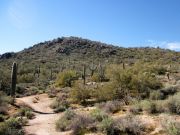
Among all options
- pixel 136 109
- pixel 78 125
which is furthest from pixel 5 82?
pixel 78 125

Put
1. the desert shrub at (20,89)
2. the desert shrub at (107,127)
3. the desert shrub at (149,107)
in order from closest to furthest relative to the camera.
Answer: the desert shrub at (107,127) < the desert shrub at (149,107) < the desert shrub at (20,89)

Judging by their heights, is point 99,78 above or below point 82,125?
above

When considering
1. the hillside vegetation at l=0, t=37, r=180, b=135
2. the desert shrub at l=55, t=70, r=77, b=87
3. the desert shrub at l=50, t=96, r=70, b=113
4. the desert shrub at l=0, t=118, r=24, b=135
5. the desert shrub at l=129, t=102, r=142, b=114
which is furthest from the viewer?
the desert shrub at l=55, t=70, r=77, b=87

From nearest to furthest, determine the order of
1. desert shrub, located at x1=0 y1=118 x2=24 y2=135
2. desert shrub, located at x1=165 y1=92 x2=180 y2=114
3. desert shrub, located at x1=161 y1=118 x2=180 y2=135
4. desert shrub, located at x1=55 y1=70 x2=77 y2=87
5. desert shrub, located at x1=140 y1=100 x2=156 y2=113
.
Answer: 1. desert shrub, located at x1=161 y1=118 x2=180 y2=135
2. desert shrub, located at x1=0 y1=118 x2=24 y2=135
3. desert shrub, located at x1=165 y1=92 x2=180 y2=114
4. desert shrub, located at x1=140 y1=100 x2=156 y2=113
5. desert shrub, located at x1=55 y1=70 x2=77 y2=87

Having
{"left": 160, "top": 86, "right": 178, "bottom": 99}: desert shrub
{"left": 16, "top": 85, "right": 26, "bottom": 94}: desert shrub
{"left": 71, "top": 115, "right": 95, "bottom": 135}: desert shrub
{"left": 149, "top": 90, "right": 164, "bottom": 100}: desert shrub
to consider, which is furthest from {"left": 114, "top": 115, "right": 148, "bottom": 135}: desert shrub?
{"left": 16, "top": 85, "right": 26, "bottom": 94}: desert shrub

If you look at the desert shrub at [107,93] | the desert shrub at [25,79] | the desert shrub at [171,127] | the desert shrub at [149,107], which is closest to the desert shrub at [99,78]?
the desert shrub at [25,79]

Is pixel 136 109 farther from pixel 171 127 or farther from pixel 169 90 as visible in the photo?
pixel 169 90

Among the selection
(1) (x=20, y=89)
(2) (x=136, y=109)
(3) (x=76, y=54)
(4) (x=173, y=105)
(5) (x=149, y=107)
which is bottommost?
(2) (x=136, y=109)

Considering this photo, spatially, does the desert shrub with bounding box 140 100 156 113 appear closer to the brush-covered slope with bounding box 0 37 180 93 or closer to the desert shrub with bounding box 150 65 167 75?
the desert shrub with bounding box 150 65 167 75

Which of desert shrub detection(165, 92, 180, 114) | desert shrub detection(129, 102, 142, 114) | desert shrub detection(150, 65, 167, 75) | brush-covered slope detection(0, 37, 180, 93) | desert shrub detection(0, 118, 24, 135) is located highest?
brush-covered slope detection(0, 37, 180, 93)

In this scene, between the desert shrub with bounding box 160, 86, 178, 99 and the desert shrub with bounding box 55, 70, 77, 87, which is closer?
the desert shrub with bounding box 160, 86, 178, 99

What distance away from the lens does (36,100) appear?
33.8m

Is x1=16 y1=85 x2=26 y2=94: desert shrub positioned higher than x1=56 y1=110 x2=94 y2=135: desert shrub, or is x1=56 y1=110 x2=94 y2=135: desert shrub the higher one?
x1=16 y1=85 x2=26 y2=94: desert shrub

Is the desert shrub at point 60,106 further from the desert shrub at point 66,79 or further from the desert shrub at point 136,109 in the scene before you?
Result: the desert shrub at point 66,79
